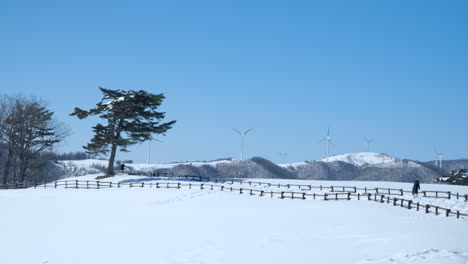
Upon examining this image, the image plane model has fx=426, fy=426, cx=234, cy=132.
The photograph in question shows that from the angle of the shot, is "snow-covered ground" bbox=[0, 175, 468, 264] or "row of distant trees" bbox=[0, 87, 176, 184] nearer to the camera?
"snow-covered ground" bbox=[0, 175, 468, 264]

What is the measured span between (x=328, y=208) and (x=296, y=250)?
15.0m

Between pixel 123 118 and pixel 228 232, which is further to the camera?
pixel 123 118

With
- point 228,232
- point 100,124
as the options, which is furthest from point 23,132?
point 228,232

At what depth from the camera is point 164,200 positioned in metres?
44.0

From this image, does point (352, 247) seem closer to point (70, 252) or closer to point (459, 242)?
point (459, 242)

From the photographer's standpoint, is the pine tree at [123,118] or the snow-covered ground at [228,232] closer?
the snow-covered ground at [228,232]

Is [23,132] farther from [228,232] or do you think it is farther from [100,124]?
[228,232]

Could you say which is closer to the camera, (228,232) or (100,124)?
(228,232)

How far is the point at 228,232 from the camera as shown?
27.2 meters

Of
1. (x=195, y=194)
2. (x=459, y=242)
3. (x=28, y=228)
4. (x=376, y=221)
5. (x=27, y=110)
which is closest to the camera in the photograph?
(x=459, y=242)

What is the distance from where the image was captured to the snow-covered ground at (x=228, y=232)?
66.2 feet

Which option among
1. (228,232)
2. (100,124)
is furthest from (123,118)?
(228,232)

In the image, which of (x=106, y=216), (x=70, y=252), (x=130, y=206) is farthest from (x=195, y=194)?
(x=70, y=252)

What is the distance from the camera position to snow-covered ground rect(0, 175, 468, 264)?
20188 millimetres
